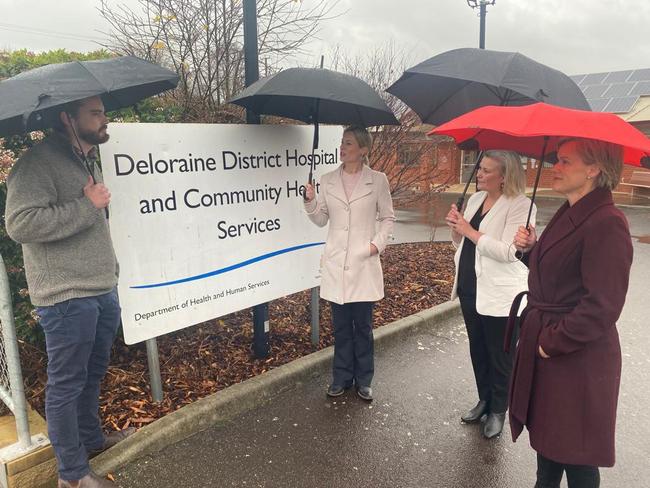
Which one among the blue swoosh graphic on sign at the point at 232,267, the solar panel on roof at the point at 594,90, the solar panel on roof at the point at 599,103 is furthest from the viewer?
the solar panel on roof at the point at 594,90

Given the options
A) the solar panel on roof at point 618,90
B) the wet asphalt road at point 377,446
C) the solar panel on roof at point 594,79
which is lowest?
the wet asphalt road at point 377,446

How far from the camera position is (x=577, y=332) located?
182cm

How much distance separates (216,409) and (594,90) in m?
21.4

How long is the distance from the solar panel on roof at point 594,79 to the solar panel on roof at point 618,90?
4.05 feet

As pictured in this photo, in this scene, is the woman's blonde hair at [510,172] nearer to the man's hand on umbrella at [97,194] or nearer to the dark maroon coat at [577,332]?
the dark maroon coat at [577,332]

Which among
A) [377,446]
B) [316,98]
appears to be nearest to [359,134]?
[316,98]

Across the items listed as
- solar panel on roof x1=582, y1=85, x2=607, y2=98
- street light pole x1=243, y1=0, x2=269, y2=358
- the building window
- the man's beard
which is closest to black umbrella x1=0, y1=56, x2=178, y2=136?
the man's beard

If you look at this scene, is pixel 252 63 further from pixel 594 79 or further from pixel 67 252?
pixel 594 79

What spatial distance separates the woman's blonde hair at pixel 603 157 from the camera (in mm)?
1865

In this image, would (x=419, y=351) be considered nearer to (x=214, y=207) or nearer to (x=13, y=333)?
(x=214, y=207)

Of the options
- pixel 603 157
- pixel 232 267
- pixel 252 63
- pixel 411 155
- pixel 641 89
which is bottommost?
pixel 232 267

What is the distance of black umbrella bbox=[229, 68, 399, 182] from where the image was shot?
8.89 ft

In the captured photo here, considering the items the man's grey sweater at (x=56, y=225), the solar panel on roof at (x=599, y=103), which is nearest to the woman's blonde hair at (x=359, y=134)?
the man's grey sweater at (x=56, y=225)

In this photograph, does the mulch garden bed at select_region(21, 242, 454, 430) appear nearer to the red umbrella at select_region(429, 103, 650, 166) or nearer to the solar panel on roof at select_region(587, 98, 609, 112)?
the red umbrella at select_region(429, 103, 650, 166)
